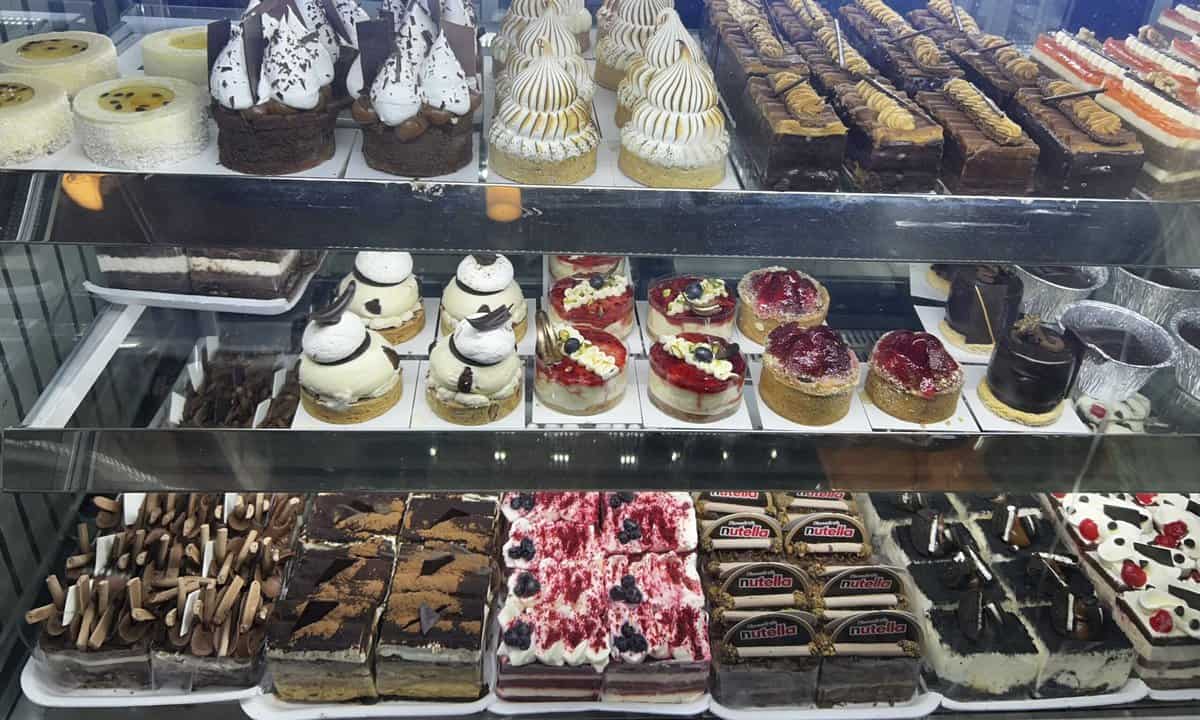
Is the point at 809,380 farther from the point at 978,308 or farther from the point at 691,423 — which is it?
the point at 978,308

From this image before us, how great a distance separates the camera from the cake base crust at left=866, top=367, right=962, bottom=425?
91.3 inches

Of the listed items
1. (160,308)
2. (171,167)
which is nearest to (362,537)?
(160,308)

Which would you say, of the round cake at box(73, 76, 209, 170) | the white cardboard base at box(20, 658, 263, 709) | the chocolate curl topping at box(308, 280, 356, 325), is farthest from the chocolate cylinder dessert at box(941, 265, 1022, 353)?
the white cardboard base at box(20, 658, 263, 709)

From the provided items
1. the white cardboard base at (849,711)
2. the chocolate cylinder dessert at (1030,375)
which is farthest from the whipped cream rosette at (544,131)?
the white cardboard base at (849,711)

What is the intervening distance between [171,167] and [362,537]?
1464 mm

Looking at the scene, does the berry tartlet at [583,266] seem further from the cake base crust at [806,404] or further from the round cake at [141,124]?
the round cake at [141,124]

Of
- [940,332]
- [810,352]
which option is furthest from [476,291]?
[940,332]

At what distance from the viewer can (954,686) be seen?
8.99 feet

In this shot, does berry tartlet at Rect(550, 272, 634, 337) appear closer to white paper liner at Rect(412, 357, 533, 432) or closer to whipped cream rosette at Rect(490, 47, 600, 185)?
white paper liner at Rect(412, 357, 533, 432)

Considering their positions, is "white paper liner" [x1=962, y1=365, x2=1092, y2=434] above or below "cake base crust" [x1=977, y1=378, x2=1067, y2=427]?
below

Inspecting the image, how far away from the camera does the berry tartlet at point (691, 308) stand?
108 inches

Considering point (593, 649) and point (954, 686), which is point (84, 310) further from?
point (954, 686)

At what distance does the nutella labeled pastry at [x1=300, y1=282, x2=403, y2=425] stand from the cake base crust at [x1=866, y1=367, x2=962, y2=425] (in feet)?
3.81

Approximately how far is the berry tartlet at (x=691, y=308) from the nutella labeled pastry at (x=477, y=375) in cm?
59
